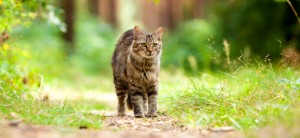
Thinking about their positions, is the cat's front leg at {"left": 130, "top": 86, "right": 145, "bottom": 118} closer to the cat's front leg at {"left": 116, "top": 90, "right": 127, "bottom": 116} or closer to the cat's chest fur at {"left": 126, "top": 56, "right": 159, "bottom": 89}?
the cat's chest fur at {"left": 126, "top": 56, "right": 159, "bottom": 89}

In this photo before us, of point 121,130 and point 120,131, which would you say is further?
point 121,130

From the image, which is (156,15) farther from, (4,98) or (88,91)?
(4,98)

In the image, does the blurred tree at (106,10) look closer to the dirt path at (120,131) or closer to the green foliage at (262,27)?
the green foliage at (262,27)

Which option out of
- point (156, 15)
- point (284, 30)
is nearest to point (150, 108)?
point (284, 30)

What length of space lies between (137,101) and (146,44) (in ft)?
2.87

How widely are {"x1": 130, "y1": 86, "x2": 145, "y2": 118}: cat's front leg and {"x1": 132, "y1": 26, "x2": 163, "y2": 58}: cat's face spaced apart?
56 cm

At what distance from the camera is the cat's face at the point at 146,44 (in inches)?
323

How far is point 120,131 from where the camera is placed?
622cm

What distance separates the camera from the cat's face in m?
8.21

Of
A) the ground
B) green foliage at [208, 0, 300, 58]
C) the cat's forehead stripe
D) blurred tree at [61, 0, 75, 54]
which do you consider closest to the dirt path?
the ground

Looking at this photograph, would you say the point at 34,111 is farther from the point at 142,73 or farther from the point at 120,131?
the point at 142,73

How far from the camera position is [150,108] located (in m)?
8.48

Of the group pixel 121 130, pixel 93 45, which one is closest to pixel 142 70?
pixel 121 130

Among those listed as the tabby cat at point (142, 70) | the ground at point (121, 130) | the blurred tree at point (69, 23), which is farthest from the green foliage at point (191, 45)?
the ground at point (121, 130)
